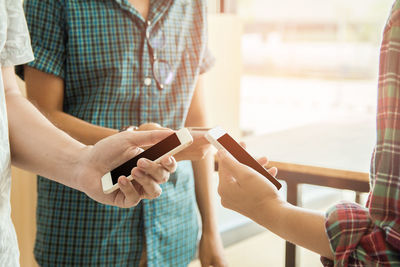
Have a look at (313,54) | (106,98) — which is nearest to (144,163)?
(106,98)

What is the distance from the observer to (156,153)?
0.69 metres

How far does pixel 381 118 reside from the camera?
49 centimetres

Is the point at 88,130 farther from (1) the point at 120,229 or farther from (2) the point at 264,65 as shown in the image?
(2) the point at 264,65

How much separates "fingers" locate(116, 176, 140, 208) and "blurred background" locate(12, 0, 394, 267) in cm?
79

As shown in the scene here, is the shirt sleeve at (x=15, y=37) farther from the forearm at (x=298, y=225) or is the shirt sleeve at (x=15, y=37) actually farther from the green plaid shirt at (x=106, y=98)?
the forearm at (x=298, y=225)

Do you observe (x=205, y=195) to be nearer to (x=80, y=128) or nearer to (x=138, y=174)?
(x=80, y=128)

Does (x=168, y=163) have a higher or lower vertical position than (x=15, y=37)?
lower

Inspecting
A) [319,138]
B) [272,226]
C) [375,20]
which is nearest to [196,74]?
[272,226]

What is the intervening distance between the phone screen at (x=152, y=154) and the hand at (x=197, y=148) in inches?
5.2

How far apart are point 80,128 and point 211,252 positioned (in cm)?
43

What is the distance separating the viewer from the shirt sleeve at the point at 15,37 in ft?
2.34

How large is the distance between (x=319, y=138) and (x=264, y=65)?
610 cm

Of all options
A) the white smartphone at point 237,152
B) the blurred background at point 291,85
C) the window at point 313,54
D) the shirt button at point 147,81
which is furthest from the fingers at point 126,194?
the window at point 313,54

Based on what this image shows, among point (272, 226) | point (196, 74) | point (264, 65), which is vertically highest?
point (196, 74)
